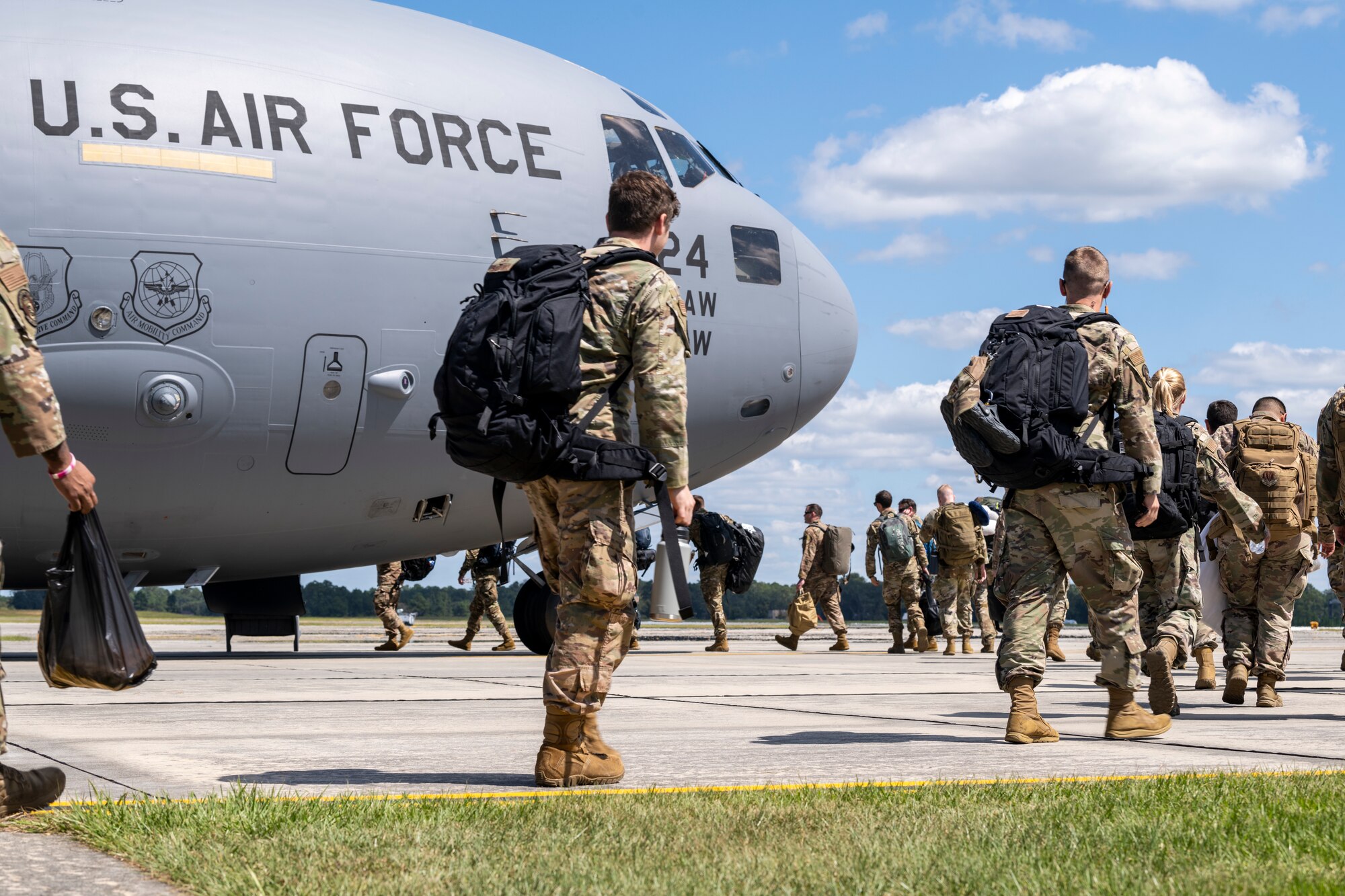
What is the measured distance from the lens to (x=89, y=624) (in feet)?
15.1

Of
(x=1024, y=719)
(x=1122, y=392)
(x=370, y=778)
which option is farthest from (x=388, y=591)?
(x=370, y=778)

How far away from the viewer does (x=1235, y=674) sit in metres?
→ 9.05

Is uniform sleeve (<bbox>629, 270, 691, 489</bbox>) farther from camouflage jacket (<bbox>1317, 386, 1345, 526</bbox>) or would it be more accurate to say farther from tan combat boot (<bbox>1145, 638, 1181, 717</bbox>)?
camouflage jacket (<bbox>1317, 386, 1345, 526</bbox>)

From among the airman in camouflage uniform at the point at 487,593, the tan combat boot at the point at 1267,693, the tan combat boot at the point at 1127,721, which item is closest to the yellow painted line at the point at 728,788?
the tan combat boot at the point at 1127,721

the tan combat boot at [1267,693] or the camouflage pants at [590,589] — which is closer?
the camouflage pants at [590,589]

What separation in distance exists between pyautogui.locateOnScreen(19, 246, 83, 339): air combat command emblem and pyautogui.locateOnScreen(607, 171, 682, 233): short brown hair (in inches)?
241

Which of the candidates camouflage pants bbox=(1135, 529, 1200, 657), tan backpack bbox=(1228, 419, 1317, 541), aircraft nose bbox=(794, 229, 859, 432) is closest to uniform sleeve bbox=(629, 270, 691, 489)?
camouflage pants bbox=(1135, 529, 1200, 657)

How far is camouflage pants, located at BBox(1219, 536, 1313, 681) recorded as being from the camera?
9.28 m

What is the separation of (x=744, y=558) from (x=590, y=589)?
1510 cm

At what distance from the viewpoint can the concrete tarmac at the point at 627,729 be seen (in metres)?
5.41

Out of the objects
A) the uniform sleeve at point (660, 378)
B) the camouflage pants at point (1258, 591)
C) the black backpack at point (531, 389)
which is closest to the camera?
the black backpack at point (531, 389)

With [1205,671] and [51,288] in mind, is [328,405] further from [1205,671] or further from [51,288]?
[1205,671]

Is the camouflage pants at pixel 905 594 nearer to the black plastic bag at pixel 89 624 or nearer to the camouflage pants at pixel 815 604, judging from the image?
the camouflage pants at pixel 815 604

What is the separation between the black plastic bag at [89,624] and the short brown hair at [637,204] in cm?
205
